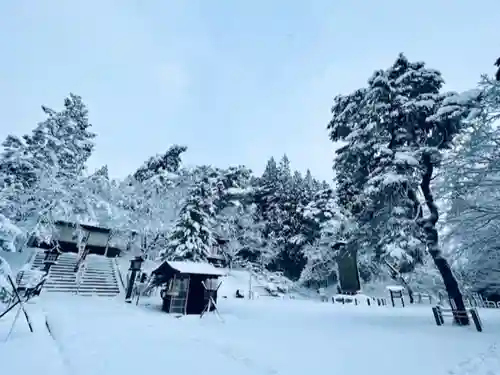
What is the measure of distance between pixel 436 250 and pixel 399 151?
484cm

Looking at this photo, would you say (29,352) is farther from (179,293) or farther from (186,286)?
(186,286)

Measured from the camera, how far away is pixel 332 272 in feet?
108

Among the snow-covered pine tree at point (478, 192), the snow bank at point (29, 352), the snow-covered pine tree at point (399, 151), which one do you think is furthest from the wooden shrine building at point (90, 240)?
the snow-covered pine tree at point (478, 192)

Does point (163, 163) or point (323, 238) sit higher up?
point (163, 163)

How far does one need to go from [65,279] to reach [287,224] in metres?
25.6

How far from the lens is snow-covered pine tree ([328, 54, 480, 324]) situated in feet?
41.9

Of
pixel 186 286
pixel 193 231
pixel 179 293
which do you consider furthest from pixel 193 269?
pixel 193 231

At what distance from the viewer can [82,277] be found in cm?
2069

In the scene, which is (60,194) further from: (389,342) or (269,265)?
(269,265)

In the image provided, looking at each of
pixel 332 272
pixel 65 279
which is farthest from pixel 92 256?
pixel 332 272

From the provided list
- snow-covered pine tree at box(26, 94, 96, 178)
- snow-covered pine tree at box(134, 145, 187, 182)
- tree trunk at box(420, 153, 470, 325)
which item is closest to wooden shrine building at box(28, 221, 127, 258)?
snow-covered pine tree at box(26, 94, 96, 178)

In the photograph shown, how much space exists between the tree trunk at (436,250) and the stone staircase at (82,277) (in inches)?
763

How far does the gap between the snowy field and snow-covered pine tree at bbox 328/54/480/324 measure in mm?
4296

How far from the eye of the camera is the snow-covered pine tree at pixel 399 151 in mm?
12766
